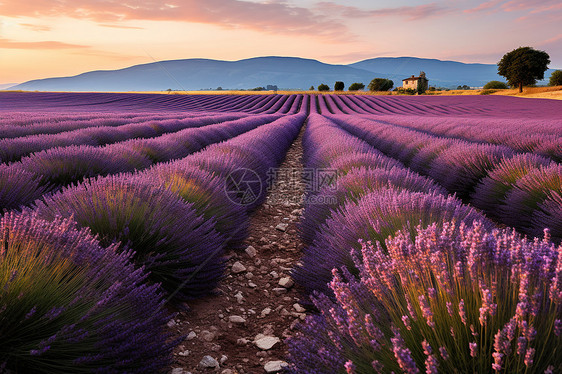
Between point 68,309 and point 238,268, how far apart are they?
69.0 inches

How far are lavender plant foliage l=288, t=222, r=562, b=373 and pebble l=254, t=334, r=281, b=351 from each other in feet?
2.11

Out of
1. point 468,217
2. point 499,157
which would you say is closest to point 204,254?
point 468,217

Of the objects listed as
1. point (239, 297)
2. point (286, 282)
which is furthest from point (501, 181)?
point (239, 297)

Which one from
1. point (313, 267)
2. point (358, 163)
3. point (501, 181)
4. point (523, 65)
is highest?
point (523, 65)

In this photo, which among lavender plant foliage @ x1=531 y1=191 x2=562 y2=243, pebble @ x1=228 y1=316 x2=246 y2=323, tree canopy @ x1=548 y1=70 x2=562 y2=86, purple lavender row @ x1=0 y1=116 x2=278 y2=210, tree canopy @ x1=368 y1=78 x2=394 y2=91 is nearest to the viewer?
Answer: pebble @ x1=228 y1=316 x2=246 y2=323

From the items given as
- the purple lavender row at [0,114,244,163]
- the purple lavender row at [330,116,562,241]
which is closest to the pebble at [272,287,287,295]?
the purple lavender row at [330,116,562,241]

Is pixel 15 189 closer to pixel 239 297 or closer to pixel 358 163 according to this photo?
pixel 239 297

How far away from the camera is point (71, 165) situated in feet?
13.3

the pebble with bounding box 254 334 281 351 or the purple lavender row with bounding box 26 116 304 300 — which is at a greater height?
the purple lavender row with bounding box 26 116 304 300

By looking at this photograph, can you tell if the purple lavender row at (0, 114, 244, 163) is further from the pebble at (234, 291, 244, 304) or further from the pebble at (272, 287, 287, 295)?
the pebble at (272, 287, 287, 295)

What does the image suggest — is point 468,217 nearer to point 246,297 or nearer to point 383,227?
point 383,227

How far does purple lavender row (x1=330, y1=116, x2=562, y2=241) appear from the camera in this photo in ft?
10.5

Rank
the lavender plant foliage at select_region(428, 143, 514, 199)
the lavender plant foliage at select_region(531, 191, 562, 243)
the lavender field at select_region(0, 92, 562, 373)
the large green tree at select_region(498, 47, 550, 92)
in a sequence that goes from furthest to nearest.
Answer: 1. the large green tree at select_region(498, 47, 550, 92)
2. the lavender plant foliage at select_region(428, 143, 514, 199)
3. the lavender plant foliage at select_region(531, 191, 562, 243)
4. the lavender field at select_region(0, 92, 562, 373)

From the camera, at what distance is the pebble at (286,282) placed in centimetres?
264
